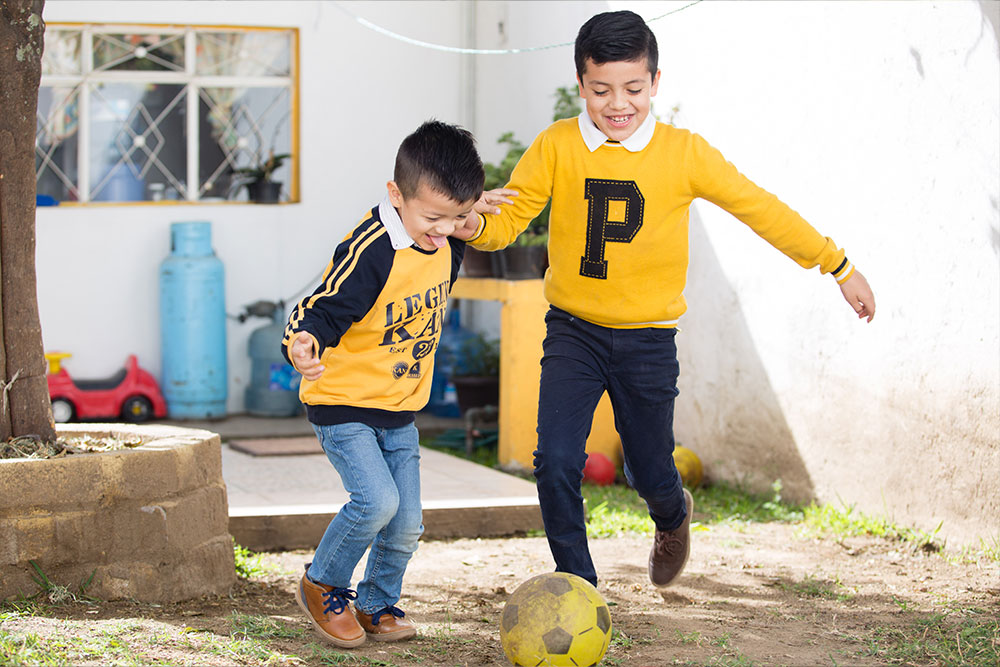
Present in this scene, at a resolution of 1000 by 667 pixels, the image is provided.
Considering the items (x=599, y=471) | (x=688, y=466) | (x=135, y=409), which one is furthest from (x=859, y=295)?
(x=135, y=409)

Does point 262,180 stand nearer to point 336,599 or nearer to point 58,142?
point 58,142

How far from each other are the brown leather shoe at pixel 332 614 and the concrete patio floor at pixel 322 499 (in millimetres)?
1443

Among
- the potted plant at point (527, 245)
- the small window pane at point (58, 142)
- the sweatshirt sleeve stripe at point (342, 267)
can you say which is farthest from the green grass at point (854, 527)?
the small window pane at point (58, 142)

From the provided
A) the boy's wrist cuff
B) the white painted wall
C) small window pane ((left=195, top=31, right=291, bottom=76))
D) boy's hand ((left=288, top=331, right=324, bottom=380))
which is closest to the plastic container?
the white painted wall

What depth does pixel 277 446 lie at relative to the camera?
733cm

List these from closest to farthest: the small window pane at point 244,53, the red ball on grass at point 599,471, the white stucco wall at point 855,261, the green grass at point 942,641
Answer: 1. the green grass at point 942,641
2. the white stucco wall at point 855,261
3. the red ball on grass at point 599,471
4. the small window pane at point 244,53

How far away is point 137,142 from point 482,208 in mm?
6076

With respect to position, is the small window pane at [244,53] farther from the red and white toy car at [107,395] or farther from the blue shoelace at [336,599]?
the blue shoelace at [336,599]

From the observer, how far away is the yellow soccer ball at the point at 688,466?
254 inches

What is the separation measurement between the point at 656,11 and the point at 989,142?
8.61 feet

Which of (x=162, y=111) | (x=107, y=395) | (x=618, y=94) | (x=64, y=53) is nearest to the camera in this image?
(x=618, y=94)

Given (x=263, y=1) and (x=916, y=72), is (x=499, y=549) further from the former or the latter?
(x=263, y=1)

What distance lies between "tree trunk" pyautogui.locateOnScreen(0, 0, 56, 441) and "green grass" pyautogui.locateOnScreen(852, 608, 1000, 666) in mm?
2789

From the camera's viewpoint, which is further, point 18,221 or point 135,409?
point 135,409
